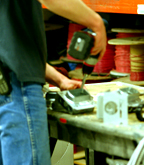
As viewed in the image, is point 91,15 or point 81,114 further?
point 81,114

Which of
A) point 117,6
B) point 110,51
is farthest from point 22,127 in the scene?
point 110,51

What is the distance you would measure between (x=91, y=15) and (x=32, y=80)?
0.96 feet

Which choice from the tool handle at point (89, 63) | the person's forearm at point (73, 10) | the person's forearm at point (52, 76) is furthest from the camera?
the person's forearm at point (52, 76)

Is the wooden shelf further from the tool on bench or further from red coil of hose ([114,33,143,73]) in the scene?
the tool on bench

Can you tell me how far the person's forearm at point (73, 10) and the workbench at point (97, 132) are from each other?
0.34 m

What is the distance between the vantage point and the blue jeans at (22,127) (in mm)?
1049

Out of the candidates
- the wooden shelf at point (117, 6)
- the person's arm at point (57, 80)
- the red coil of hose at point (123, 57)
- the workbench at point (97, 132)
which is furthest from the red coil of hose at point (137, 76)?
the workbench at point (97, 132)

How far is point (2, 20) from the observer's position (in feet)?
3.49

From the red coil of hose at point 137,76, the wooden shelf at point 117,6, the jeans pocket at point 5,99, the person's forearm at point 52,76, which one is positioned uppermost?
the wooden shelf at point 117,6

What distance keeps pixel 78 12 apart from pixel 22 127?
1.36ft

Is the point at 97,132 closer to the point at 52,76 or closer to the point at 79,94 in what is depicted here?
the point at 79,94

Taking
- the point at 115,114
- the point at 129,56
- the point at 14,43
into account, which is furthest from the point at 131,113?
the point at 129,56

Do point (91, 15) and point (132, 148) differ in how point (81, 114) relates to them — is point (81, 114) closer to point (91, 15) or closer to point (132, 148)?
point (132, 148)

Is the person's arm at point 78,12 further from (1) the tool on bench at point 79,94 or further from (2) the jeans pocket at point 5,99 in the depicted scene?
(2) the jeans pocket at point 5,99
